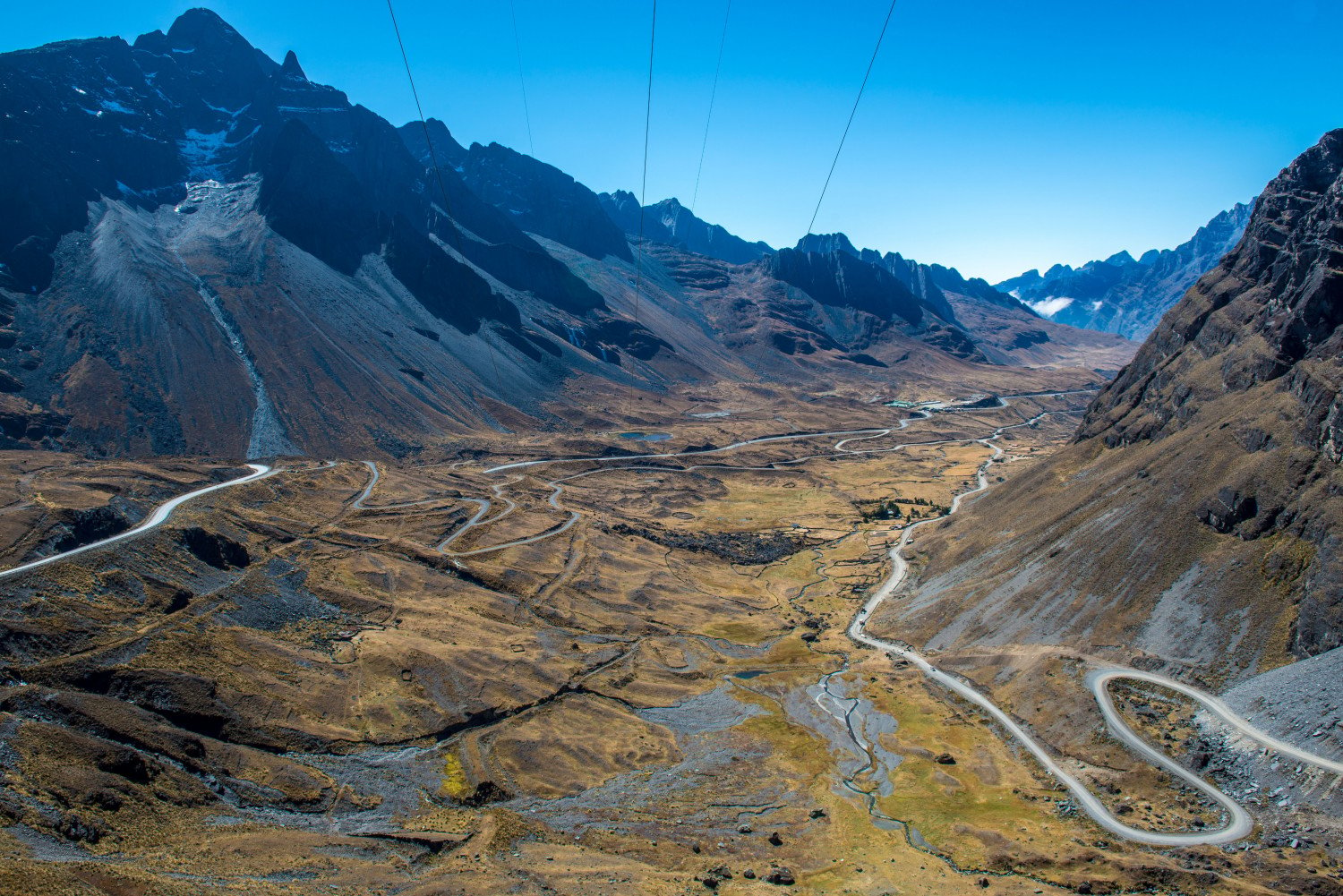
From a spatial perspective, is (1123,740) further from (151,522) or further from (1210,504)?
(151,522)

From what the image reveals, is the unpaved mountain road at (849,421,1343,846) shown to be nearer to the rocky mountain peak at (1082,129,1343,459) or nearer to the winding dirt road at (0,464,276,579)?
the rocky mountain peak at (1082,129,1343,459)

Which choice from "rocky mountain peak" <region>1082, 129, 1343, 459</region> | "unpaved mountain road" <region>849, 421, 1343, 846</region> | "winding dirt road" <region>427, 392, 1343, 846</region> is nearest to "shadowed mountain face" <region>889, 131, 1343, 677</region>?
"rocky mountain peak" <region>1082, 129, 1343, 459</region>

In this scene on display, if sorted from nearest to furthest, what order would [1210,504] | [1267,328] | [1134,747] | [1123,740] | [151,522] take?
[1134,747] < [1123,740] < [1210,504] < [151,522] < [1267,328]

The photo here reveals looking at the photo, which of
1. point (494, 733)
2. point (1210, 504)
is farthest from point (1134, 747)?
point (494, 733)

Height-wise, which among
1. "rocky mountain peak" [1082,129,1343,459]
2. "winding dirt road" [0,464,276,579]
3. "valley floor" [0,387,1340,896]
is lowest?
"valley floor" [0,387,1340,896]

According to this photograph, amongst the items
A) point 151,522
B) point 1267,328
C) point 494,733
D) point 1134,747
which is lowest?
point 494,733

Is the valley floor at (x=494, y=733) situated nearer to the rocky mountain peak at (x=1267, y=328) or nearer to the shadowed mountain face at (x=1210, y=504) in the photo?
the shadowed mountain face at (x=1210, y=504)
